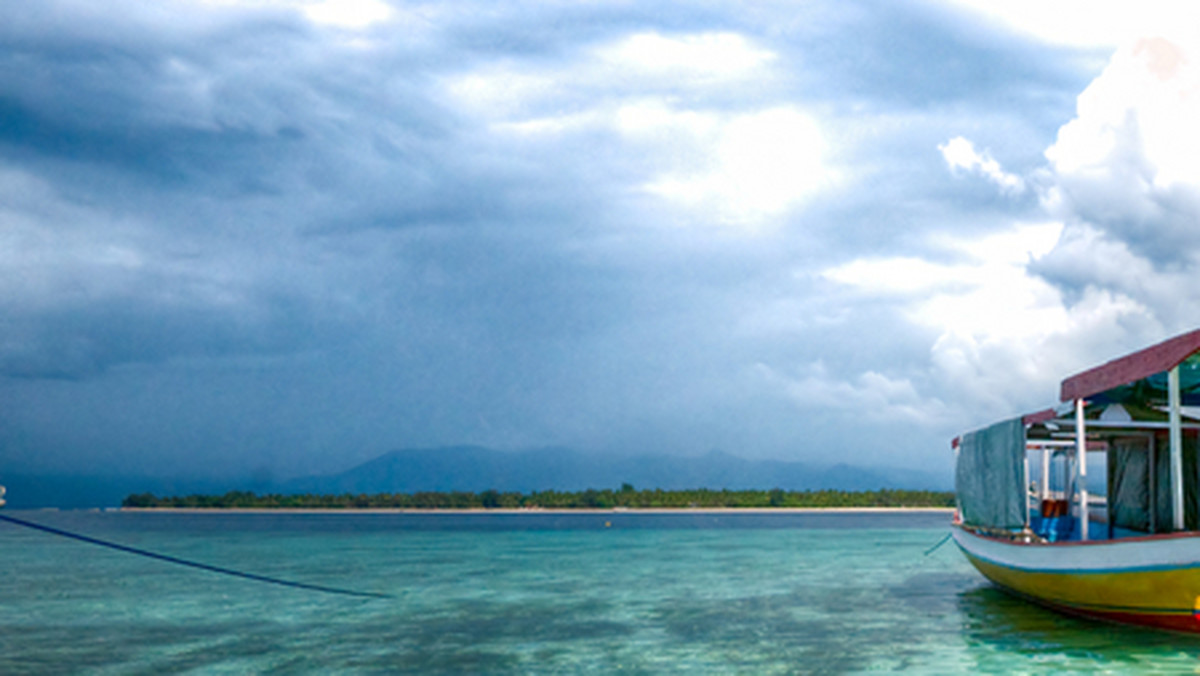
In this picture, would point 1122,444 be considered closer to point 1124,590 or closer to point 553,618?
point 1124,590

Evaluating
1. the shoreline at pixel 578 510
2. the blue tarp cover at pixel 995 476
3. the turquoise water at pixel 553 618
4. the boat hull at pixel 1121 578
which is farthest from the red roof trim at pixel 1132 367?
the shoreline at pixel 578 510

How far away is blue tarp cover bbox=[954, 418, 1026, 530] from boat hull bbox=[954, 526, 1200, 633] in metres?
0.61

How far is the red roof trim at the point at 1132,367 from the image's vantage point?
10977 millimetres

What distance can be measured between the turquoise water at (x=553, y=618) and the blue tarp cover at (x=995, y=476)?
163cm

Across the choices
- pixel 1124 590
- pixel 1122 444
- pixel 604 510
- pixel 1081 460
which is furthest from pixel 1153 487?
pixel 604 510

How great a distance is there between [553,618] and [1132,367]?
9671mm

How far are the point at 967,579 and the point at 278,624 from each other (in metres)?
15.1

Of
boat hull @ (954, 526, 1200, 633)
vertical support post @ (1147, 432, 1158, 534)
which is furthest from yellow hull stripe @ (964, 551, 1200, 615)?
vertical support post @ (1147, 432, 1158, 534)

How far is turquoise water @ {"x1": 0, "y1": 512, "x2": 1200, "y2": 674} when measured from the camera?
12203mm

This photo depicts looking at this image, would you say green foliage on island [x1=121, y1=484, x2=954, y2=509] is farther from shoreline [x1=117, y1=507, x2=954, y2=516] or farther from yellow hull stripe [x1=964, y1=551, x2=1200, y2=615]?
yellow hull stripe [x1=964, y1=551, x2=1200, y2=615]

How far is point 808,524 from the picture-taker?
52438 millimetres

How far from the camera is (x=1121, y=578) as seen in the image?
12156 mm

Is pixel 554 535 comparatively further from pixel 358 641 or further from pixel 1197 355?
pixel 1197 355

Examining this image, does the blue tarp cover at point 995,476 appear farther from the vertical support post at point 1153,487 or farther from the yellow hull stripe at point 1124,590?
the vertical support post at point 1153,487
